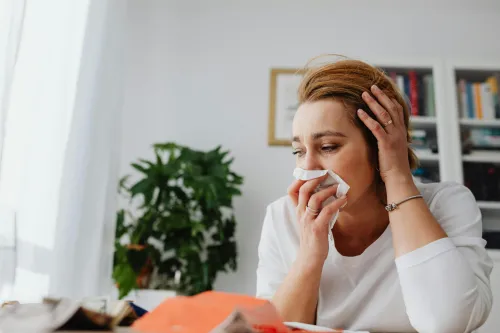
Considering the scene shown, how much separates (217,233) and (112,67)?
1082mm

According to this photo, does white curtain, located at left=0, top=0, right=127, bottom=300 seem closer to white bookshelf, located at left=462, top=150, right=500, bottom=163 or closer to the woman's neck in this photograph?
the woman's neck

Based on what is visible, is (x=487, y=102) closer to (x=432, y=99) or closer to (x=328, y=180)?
(x=432, y=99)

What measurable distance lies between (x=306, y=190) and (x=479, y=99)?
2.07 metres

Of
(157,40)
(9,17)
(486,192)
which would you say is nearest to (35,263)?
(9,17)

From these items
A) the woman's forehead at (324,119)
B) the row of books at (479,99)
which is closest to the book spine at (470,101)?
the row of books at (479,99)

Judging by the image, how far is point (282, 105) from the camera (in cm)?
279

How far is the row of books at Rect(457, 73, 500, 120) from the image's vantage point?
2.52 metres

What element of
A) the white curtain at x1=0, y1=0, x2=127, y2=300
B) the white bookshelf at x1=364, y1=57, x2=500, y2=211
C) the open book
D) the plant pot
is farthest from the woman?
the white bookshelf at x1=364, y1=57, x2=500, y2=211

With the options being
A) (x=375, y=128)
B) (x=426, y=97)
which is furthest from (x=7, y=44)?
(x=426, y=97)

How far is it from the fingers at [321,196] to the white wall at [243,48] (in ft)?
5.63

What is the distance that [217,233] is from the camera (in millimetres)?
2402

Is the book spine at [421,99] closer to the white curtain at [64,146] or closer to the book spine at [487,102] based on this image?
the book spine at [487,102]

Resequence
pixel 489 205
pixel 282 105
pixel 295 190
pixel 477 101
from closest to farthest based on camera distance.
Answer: pixel 295 190
pixel 489 205
pixel 477 101
pixel 282 105

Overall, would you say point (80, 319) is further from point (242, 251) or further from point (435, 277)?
point (242, 251)
